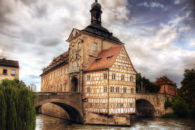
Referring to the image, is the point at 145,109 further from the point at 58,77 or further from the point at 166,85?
the point at 166,85

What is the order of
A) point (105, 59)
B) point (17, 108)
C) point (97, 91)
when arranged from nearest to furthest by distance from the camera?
point (17, 108)
point (97, 91)
point (105, 59)

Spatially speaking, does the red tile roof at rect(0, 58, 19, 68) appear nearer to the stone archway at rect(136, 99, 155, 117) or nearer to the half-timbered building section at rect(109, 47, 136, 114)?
the half-timbered building section at rect(109, 47, 136, 114)

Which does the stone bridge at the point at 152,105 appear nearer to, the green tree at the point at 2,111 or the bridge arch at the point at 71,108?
the bridge arch at the point at 71,108

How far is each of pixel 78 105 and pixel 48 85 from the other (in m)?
21.8

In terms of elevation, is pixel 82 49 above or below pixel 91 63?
above

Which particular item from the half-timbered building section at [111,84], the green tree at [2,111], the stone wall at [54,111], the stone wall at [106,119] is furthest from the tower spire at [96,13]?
the green tree at [2,111]

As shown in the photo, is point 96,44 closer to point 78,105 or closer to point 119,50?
point 119,50

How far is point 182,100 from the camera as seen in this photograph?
39125 mm

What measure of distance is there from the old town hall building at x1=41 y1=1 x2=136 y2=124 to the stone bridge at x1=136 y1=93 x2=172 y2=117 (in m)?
9.72

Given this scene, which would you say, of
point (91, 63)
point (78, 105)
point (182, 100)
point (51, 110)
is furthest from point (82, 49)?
point (182, 100)

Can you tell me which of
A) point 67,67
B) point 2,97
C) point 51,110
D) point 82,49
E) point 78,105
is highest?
point 82,49

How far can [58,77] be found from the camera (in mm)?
39344

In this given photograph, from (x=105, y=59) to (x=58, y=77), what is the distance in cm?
1513

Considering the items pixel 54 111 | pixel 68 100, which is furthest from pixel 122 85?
pixel 54 111
